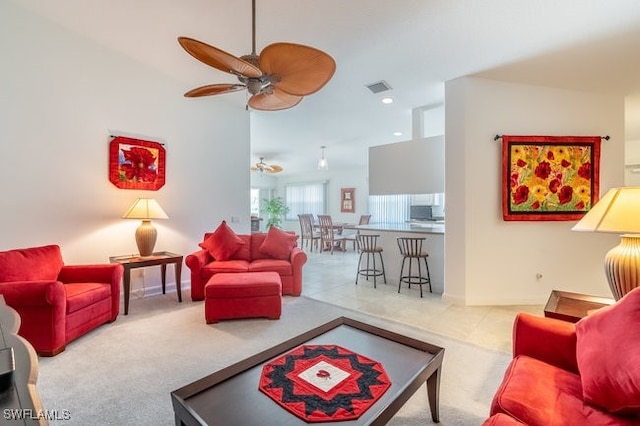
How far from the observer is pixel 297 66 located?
193 cm

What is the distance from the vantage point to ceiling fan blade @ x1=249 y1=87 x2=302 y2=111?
2.44 metres

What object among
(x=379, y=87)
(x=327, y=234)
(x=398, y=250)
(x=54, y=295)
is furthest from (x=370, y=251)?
(x=54, y=295)

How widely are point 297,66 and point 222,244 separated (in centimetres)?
268

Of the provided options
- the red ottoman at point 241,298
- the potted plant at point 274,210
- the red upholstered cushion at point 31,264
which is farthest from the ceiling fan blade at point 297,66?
the potted plant at point 274,210

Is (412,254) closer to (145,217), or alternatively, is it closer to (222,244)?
(222,244)

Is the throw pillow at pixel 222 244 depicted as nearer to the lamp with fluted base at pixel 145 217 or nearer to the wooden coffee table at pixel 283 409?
the lamp with fluted base at pixel 145 217

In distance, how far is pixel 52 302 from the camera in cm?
223

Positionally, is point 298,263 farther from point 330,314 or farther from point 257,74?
point 257,74

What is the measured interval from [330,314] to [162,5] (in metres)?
3.32

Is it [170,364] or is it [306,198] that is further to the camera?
[306,198]

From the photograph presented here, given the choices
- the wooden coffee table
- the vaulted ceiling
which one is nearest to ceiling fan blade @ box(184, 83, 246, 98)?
the vaulted ceiling

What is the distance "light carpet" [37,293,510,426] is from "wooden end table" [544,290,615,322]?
608 mm

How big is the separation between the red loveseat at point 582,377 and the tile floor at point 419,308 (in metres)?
1.10

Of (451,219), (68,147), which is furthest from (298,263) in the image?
(68,147)
